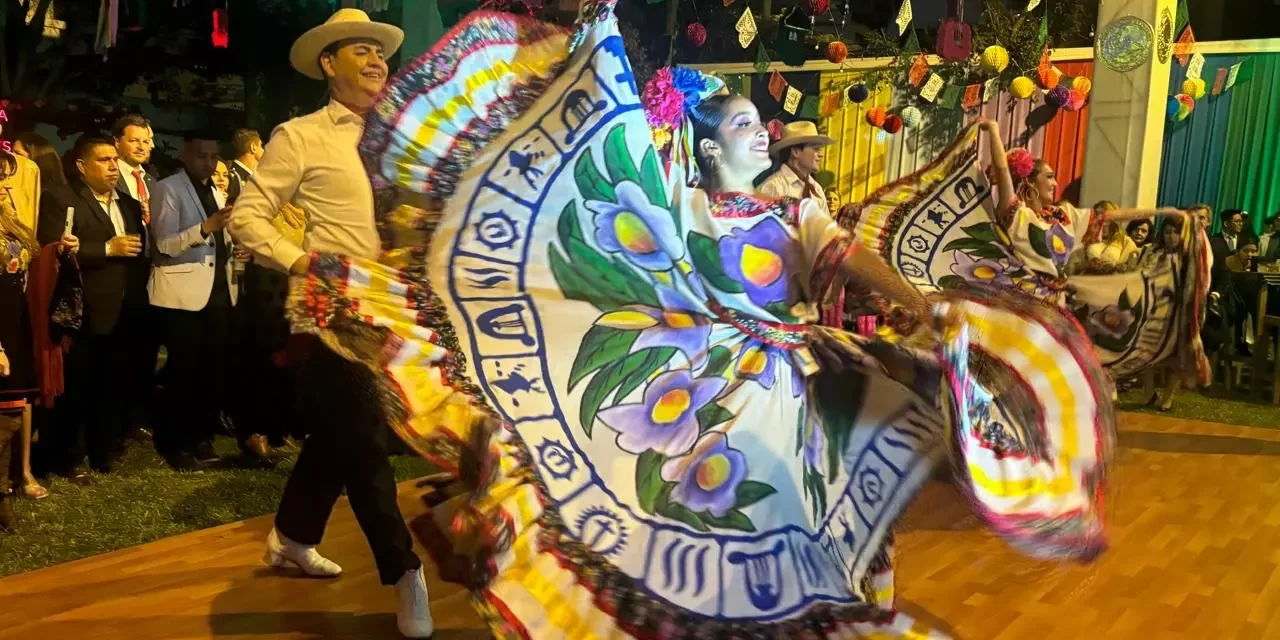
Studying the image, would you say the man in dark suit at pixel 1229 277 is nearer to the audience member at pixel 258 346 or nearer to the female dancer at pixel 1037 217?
the female dancer at pixel 1037 217

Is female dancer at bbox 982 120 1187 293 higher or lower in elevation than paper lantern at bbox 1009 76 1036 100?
lower

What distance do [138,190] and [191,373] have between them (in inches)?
29.1

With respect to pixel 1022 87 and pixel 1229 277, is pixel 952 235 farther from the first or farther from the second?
pixel 1022 87

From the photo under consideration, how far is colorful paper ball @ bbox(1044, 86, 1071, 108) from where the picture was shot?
8.05 meters

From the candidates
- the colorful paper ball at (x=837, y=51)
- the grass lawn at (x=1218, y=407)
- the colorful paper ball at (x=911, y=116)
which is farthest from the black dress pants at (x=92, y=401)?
the colorful paper ball at (x=911, y=116)

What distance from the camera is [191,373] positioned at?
3775mm

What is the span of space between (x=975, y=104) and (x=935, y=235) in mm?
5904

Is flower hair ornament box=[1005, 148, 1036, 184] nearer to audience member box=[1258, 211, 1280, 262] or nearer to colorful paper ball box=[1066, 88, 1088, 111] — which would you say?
audience member box=[1258, 211, 1280, 262]

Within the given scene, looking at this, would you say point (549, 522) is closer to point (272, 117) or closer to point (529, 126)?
point (529, 126)

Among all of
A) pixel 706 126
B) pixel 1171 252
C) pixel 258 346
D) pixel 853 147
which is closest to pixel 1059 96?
pixel 853 147

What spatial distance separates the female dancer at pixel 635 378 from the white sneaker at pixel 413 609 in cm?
64

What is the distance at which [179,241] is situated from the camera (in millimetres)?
3631

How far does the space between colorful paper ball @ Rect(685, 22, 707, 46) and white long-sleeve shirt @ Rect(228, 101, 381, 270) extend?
241 inches

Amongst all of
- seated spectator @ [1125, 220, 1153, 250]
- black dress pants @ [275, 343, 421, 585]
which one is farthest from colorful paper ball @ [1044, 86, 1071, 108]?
black dress pants @ [275, 343, 421, 585]
